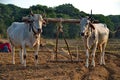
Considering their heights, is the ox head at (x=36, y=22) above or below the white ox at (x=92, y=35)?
above

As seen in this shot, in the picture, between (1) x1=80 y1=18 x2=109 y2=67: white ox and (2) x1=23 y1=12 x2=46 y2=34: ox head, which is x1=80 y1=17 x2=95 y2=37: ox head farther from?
(2) x1=23 y1=12 x2=46 y2=34: ox head

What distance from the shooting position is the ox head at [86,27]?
1700cm

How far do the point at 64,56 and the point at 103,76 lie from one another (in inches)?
331

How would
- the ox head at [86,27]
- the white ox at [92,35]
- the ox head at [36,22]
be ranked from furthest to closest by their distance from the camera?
the white ox at [92,35] → the ox head at [86,27] → the ox head at [36,22]

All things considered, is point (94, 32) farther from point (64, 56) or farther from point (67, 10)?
point (67, 10)

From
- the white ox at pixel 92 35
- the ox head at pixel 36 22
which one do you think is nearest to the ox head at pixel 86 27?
the white ox at pixel 92 35

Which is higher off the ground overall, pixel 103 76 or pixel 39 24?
pixel 39 24

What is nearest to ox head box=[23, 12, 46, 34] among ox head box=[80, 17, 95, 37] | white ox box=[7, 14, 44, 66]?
white ox box=[7, 14, 44, 66]

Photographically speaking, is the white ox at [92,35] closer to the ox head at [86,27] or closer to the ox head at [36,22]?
the ox head at [86,27]

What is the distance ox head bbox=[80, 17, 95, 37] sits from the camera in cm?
1700

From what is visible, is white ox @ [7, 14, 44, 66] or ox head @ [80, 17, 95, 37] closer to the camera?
white ox @ [7, 14, 44, 66]

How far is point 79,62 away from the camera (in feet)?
62.1

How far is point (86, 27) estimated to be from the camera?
56.5 feet

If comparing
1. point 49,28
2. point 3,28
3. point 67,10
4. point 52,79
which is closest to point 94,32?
point 52,79
